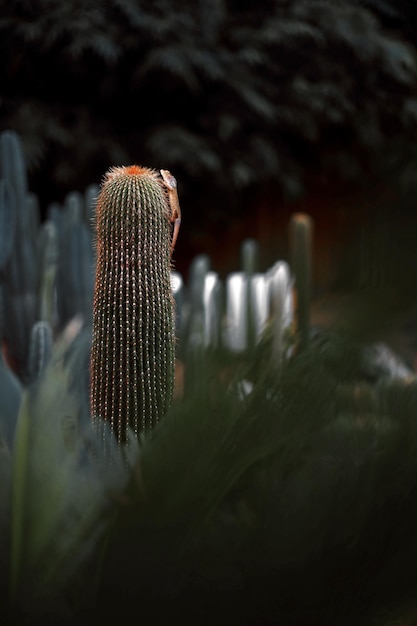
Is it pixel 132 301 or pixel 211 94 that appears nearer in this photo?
pixel 132 301

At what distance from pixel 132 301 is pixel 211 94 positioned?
6.12m

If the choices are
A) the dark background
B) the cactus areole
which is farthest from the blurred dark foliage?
the cactus areole

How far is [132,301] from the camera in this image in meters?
0.91

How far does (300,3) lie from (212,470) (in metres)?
6.83

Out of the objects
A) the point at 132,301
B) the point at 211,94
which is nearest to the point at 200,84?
the point at 211,94

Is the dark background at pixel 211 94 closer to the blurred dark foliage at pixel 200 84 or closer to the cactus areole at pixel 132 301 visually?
the blurred dark foliage at pixel 200 84

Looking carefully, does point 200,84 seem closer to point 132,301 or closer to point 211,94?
point 211,94

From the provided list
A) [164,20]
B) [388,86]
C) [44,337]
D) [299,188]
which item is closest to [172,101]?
[164,20]

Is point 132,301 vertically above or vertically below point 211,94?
above

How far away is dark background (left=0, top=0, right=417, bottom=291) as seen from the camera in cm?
638

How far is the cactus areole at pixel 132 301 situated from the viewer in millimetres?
882

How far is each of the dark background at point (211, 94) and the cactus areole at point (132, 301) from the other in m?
5.27

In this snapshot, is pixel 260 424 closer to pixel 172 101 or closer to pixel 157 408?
pixel 157 408

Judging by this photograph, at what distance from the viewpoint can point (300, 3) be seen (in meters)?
6.76
